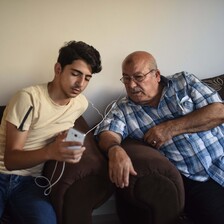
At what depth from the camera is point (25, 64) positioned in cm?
150

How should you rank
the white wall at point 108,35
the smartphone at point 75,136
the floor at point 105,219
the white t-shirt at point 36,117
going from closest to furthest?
1. the smartphone at point 75,136
2. the white t-shirt at point 36,117
3. the white wall at point 108,35
4. the floor at point 105,219

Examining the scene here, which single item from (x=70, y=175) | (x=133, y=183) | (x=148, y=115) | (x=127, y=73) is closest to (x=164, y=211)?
(x=133, y=183)

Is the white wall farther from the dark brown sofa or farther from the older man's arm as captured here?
the dark brown sofa

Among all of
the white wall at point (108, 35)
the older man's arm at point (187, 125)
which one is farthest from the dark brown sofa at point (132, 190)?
the white wall at point (108, 35)

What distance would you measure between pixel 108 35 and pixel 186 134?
797mm

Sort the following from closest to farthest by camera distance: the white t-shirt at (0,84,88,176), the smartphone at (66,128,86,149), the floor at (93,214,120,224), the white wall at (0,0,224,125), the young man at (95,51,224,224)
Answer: the smartphone at (66,128,86,149) → the white t-shirt at (0,84,88,176) → the young man at (95,51,224,224) → the white wall at (0,0,224,125) → the floor at (93,214,120,224)

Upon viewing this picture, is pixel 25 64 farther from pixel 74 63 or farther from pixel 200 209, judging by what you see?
pixel 200 209

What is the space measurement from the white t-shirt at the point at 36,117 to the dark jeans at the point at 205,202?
681 millimetres

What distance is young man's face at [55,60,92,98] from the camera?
1.13m

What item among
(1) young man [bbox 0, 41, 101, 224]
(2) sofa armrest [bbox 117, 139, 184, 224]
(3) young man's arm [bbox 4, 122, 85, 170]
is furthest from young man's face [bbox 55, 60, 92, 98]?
(2) sofa armrest [bbox 117, 139, 184, 224]

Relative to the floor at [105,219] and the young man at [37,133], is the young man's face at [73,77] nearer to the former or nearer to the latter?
the young man at [37,133]

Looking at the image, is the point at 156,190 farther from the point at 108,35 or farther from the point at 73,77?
the point at 108,35

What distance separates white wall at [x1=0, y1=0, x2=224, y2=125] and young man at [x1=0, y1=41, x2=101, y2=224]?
15.8 inches

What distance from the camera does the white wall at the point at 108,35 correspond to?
1.47 meters
